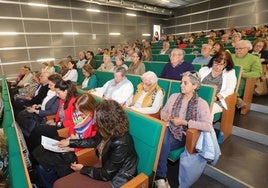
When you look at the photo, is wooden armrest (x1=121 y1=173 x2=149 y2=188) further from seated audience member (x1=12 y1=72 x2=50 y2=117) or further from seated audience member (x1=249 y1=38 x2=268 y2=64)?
seated audience member (x1=249 y1=38 x2=268 y2=64)

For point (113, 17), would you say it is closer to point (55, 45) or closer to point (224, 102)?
point (55, 45)

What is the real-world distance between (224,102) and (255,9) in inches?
298

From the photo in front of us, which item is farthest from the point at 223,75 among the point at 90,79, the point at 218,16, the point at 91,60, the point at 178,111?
the point at 218,16

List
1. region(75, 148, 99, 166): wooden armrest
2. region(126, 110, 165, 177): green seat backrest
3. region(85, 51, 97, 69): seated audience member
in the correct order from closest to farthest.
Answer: region(126, 110, 165, 177): green seat backrest < region(75, 148, 99, 166): wooden armrest < region(85, 51, 97, 69): seated audience member

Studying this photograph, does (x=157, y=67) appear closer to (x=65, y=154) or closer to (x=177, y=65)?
(x=177, y=65)

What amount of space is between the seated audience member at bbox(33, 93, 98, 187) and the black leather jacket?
42 cm

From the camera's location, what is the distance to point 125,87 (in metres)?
2.49

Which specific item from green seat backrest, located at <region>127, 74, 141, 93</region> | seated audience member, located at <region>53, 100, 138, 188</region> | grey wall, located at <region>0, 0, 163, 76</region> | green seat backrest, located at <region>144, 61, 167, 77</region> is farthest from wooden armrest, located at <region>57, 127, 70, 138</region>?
grey wall, located at <region>0, 0, 163, 76</region>

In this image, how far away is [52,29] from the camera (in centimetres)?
700

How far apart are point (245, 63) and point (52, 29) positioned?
6.69m

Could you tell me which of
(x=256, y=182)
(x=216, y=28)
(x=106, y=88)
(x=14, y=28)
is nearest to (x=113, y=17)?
(x=14, y=28)

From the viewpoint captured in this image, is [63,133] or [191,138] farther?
[63,133]

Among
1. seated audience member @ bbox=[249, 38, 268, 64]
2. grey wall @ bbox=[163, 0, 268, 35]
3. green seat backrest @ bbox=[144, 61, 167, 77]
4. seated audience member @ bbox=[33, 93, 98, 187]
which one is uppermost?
grey wall @ bbox=[163, 0, 268, 35]

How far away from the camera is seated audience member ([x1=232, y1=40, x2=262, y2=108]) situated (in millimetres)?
2518
